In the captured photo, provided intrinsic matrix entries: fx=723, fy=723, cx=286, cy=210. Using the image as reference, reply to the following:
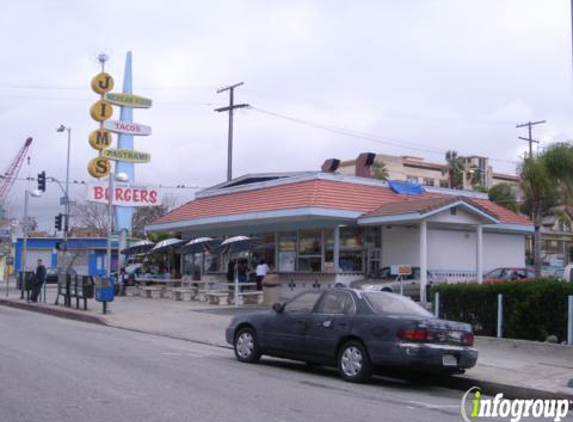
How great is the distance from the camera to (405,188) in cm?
3005

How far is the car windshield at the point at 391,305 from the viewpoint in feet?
38.3

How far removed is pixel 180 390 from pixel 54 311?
16.2 metres

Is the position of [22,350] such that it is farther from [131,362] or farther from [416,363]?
[416,363]

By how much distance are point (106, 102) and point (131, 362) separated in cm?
3004

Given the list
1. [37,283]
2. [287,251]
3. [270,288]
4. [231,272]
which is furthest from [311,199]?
[37,283]

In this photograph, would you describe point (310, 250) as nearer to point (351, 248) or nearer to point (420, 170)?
point (351, 248)

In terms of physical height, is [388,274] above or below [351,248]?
below

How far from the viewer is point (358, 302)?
1184 cm

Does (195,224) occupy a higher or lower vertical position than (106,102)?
lower

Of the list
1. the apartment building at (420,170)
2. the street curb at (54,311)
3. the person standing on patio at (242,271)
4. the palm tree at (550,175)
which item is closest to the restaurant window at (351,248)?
the person standing on patio at (242,271)

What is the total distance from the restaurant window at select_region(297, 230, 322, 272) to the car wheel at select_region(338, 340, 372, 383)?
16.3 m

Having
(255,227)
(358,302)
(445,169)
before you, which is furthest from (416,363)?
(445,169)

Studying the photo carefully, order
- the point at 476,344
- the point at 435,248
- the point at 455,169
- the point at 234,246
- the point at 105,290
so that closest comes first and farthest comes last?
the point at 476,344 < the point at 105,290 < the point at 234,246 < the point at 435,248 < the point at 455,169

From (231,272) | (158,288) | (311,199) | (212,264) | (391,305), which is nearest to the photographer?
(391,305)
